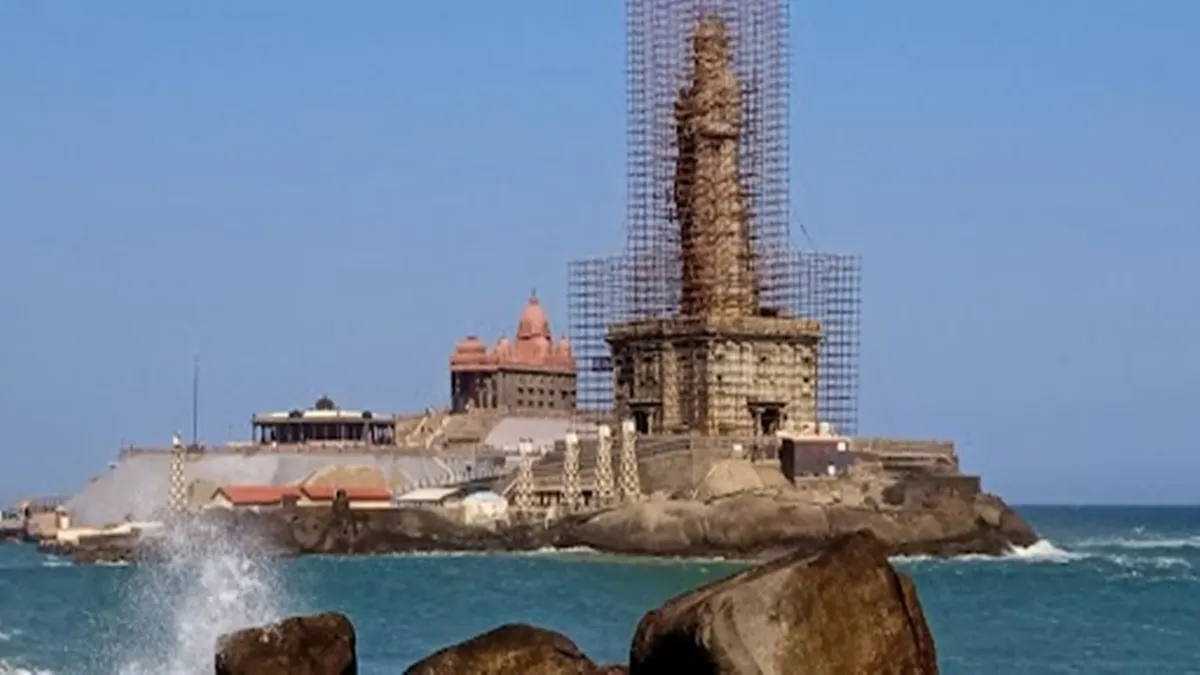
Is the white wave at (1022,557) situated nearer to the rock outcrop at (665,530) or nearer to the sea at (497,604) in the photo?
the sea at (497,604)

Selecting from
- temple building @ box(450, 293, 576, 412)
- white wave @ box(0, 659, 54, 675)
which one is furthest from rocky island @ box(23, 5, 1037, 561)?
white wave @ box(0, 659, 54, 675)

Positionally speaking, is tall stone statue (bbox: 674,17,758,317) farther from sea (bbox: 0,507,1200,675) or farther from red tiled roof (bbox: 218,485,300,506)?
red tiled roof (bbox: 218,485,300,506)

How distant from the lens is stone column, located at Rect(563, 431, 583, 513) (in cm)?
11131

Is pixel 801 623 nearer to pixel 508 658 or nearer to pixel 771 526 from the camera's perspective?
pixel 508 658

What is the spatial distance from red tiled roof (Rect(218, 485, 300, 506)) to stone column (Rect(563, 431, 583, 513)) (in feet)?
49.7

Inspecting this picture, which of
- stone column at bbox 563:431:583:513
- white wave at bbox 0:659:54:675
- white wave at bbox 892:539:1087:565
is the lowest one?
white wave at bbox 892:539:1087:565

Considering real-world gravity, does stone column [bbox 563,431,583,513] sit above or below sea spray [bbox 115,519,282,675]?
below

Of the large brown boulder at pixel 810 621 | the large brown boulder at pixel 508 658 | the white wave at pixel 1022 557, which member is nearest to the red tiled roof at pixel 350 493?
the white wave at pixel 1022 557

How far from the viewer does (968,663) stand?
140 ft

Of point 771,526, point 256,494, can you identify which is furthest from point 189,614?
point 256,494

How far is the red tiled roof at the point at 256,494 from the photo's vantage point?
119062mm

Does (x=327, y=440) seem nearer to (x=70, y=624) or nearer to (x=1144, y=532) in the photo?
(x=1144, y=532)

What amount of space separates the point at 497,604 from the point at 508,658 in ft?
149

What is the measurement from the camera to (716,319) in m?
115
